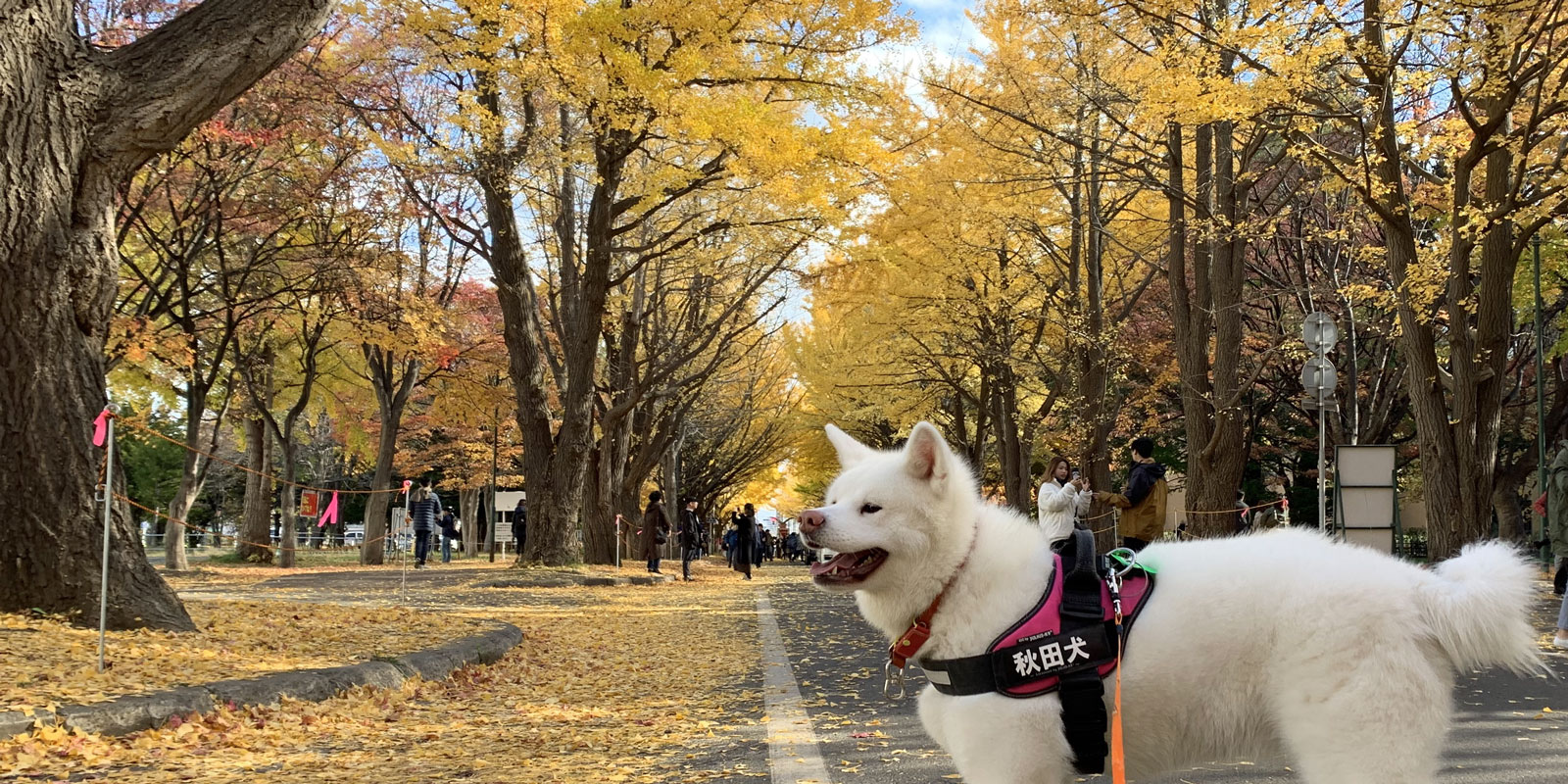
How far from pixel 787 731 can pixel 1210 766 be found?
2.04 meters

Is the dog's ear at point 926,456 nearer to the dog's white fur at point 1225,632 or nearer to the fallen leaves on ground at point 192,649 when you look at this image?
the dog's white fur at point 1225,632

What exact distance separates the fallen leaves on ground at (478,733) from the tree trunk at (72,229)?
2043 mm

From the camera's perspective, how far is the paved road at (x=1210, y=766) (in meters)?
4.51

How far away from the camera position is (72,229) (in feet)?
23.6

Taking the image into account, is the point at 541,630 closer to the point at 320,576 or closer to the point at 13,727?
the point at 13,727

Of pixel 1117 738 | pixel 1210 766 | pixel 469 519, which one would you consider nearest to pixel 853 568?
pixel 1117 738

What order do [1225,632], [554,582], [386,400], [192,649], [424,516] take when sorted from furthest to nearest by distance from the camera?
[386,400]
[424,516]
[554,582]
[192,649]
[1225,632]

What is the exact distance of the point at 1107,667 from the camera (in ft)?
9.16

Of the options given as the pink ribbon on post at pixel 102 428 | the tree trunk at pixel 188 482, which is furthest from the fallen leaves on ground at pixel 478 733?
the tree trunk at pixel 188 482

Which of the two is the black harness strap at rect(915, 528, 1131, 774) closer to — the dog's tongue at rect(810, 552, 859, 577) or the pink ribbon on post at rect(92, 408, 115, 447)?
the dog's tongue at rect(810, 552, 859, 577)

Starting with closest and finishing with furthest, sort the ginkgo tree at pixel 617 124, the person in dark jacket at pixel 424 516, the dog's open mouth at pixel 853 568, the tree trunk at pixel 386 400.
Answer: the dog's open mouth at pixel 853 568 → the ginkgo tree at pixel 617 124 → the person in dark jacket at pixel 424 516 → the tree trunk at pixel 386 400

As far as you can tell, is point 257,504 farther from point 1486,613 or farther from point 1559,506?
point 1486,613

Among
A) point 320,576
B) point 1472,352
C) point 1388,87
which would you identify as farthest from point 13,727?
point 320,576

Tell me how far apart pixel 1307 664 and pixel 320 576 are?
2086 cm
